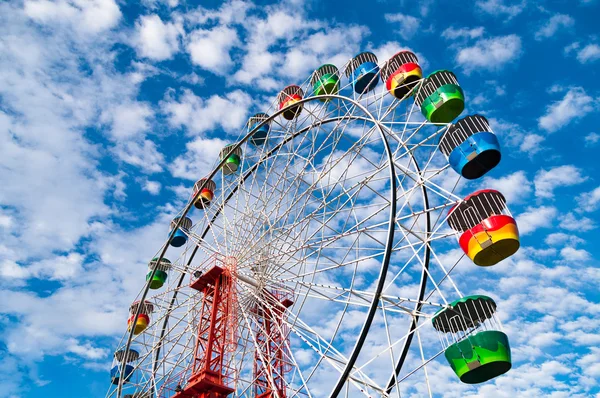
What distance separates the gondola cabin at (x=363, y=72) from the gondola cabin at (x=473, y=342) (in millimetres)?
8643

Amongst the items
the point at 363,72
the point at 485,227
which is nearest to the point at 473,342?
the point at 485,227

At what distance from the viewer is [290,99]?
18.6 meters

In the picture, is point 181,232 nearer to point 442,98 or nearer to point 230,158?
point 230,158

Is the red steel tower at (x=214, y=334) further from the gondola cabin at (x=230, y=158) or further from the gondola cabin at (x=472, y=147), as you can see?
the gondola cabin at (x=472, y=147)

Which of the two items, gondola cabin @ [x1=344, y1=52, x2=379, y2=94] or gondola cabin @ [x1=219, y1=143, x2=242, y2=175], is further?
gondola cabin @ [x1=219, y1=143, x2=242, y2=175]

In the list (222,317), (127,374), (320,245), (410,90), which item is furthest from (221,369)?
(410,90)

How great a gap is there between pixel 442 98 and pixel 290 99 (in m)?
6.91

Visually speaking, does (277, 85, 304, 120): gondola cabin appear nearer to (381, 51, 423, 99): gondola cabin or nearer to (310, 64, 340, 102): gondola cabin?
(310, 64, 340, 102): gondola cabin

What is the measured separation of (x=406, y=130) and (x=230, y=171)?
8.48m

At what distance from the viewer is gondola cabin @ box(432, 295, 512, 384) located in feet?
32.1

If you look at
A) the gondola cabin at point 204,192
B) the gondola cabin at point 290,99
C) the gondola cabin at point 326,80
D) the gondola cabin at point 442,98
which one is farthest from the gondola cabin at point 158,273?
the gondola cabin at point 442,98

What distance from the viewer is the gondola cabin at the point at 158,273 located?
19.2 m

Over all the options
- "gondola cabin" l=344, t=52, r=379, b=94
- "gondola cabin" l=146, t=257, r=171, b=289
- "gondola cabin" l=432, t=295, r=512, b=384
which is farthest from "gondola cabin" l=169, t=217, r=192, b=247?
"gondola cabin" l=432, t=295, r=512, b=384

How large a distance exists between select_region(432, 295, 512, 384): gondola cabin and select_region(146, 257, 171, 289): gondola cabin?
38.8 ft
